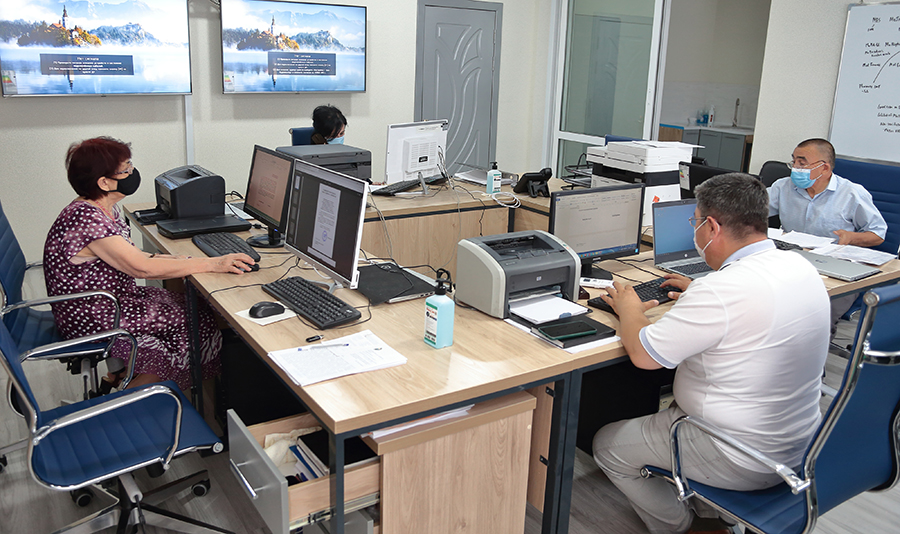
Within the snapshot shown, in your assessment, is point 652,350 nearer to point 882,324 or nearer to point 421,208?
point 882,324

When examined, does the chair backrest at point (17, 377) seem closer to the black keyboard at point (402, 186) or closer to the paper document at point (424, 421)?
the paper document at point (424, 421)

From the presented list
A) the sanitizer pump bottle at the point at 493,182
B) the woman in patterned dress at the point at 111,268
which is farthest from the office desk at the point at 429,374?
the sanitizer pump bottle at the point at 493,182

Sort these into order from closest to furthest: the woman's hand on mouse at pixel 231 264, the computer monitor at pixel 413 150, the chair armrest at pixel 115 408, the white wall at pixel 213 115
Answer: the chair armrest at pixel 115 408
the woman's hand on mouse at pixel 231 264
the computer monitor at pixel 413 150
the white wall at pixel 213 115

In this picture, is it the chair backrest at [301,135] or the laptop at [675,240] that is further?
the chair backrest at [301,135]

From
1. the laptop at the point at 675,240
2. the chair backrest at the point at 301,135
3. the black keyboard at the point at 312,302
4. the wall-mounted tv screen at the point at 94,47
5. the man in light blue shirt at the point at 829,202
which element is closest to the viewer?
the black keyboard at the point at 312,302

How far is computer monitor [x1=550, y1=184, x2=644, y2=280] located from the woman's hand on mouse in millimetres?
1173

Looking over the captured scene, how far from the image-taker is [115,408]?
1.85 m

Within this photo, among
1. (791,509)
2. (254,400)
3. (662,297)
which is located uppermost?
(662,297)

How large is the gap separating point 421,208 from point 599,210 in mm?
1464

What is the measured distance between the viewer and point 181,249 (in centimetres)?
295

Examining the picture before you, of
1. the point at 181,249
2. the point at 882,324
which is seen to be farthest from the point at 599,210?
the point at 181,249

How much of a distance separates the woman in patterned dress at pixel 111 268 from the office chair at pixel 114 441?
0.27 m

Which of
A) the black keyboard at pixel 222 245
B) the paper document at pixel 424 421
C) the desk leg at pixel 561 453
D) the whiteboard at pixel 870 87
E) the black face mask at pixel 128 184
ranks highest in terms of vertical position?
the whiteboard at pixel 870 87

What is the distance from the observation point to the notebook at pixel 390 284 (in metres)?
2.40
